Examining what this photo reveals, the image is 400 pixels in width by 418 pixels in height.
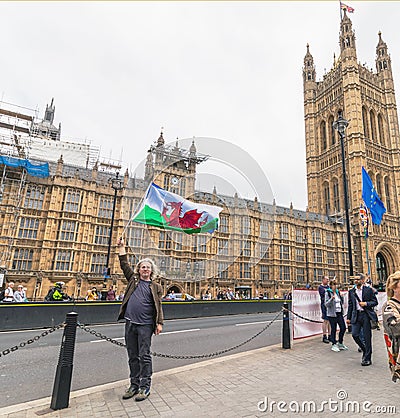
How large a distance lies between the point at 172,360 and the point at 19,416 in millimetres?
3856

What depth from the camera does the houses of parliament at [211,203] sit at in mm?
26531

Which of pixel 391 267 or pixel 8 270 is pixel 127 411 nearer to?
pixel 8 270

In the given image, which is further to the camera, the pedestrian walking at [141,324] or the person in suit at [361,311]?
the person in suit at [361,311]

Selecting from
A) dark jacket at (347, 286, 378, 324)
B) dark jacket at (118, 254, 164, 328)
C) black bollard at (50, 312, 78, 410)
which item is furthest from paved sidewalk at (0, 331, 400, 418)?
dark jacket at (118, 254, 164, 328)

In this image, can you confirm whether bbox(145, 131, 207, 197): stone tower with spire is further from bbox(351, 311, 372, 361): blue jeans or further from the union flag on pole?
the union flag on pole

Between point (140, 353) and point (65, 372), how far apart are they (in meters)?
1.08

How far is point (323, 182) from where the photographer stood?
66.8 meters

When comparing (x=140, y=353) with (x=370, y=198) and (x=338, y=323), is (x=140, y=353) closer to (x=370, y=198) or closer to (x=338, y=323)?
(x=338, y=323)

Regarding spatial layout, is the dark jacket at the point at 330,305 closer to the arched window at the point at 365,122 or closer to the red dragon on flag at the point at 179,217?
the red dragon on flag at the point at 179,217

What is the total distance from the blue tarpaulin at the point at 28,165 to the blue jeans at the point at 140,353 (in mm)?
28991

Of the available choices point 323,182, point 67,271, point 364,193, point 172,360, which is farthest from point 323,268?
→ point 172,360

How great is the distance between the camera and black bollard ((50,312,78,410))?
13.0 feet

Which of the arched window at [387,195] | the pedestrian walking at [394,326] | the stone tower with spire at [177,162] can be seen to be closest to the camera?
the pedestrian walking at [394,326]

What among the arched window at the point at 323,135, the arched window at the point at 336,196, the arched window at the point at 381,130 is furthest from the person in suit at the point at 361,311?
the arched window at the point at 381,130
